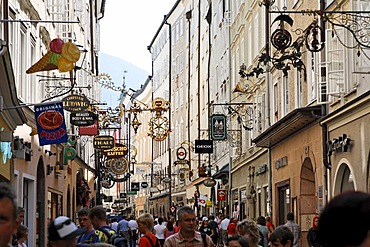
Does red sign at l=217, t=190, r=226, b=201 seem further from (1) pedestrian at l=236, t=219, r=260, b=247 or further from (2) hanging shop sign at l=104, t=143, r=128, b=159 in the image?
(1) pedestrian at l=236, t=219, r=260, b=247

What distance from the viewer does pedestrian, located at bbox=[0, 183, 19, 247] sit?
4.09 m

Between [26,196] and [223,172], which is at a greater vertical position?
[223,172]

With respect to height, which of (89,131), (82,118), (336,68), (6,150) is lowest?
(6,150)

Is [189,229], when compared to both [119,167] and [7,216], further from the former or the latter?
[119,167]

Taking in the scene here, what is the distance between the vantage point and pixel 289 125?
91.4 ft

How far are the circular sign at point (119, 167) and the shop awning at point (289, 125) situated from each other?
70.0ft

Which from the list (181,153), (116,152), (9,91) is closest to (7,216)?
(9,91)

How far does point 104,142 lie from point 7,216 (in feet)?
132

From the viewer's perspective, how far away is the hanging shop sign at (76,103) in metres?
27.4

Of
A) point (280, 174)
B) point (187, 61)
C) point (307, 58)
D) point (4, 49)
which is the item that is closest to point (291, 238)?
point (4, 49)

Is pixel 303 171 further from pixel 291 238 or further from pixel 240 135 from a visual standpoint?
pixel 291 238

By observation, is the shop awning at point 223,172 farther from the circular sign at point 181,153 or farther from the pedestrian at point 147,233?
the pedestrian at point 147,233

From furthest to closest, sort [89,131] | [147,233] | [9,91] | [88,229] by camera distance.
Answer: [89,131]
[9,91]
[147,233]
[88,229]

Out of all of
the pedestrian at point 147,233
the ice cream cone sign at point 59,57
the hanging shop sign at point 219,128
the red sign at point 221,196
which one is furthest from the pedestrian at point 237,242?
the red sign at point 221,196
